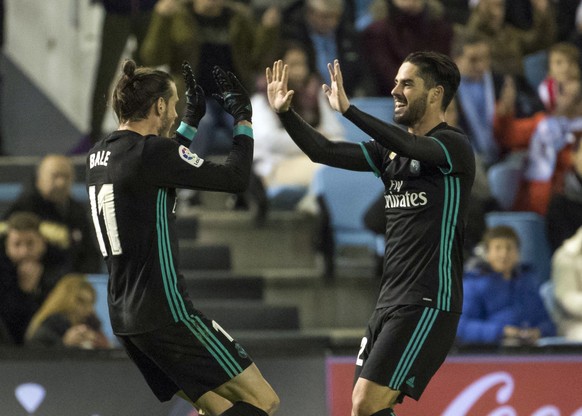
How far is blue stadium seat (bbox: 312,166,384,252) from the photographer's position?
9836mm

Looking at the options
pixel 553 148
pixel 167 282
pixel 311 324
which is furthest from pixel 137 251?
pixel 553 148

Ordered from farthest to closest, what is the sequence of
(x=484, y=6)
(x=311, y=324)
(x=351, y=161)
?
(x=484, y=6)
(x=311, y=324)
(x=351, y=161)

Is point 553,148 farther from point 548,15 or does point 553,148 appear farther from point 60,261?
point 60,261

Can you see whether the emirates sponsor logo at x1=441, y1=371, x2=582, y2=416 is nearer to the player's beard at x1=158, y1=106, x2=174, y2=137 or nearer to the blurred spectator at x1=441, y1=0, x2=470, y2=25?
the player's beard at x1=158, y1=106, x2=174, y2=137

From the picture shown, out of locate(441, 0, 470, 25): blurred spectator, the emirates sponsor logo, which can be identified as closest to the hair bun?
the emirates sponsor logo

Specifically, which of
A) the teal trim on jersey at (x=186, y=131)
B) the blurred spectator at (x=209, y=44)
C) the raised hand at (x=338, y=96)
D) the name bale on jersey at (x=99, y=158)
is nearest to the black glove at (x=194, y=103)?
the teal trim on jersey at (x=186, y=131)

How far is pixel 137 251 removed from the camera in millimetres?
5465

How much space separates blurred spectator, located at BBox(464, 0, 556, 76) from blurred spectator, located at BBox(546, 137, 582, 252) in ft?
4.35

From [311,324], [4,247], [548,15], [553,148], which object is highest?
[548,15]

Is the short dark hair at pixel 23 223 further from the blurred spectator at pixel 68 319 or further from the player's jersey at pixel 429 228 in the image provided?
the player's jersey at pixel 429 228

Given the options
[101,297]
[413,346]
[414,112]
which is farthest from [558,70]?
[413,346]

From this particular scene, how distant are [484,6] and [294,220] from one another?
2.35 metres

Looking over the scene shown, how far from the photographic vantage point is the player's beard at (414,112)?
18.9 feet

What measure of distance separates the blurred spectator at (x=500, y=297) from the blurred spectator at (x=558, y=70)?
76.5 inches
